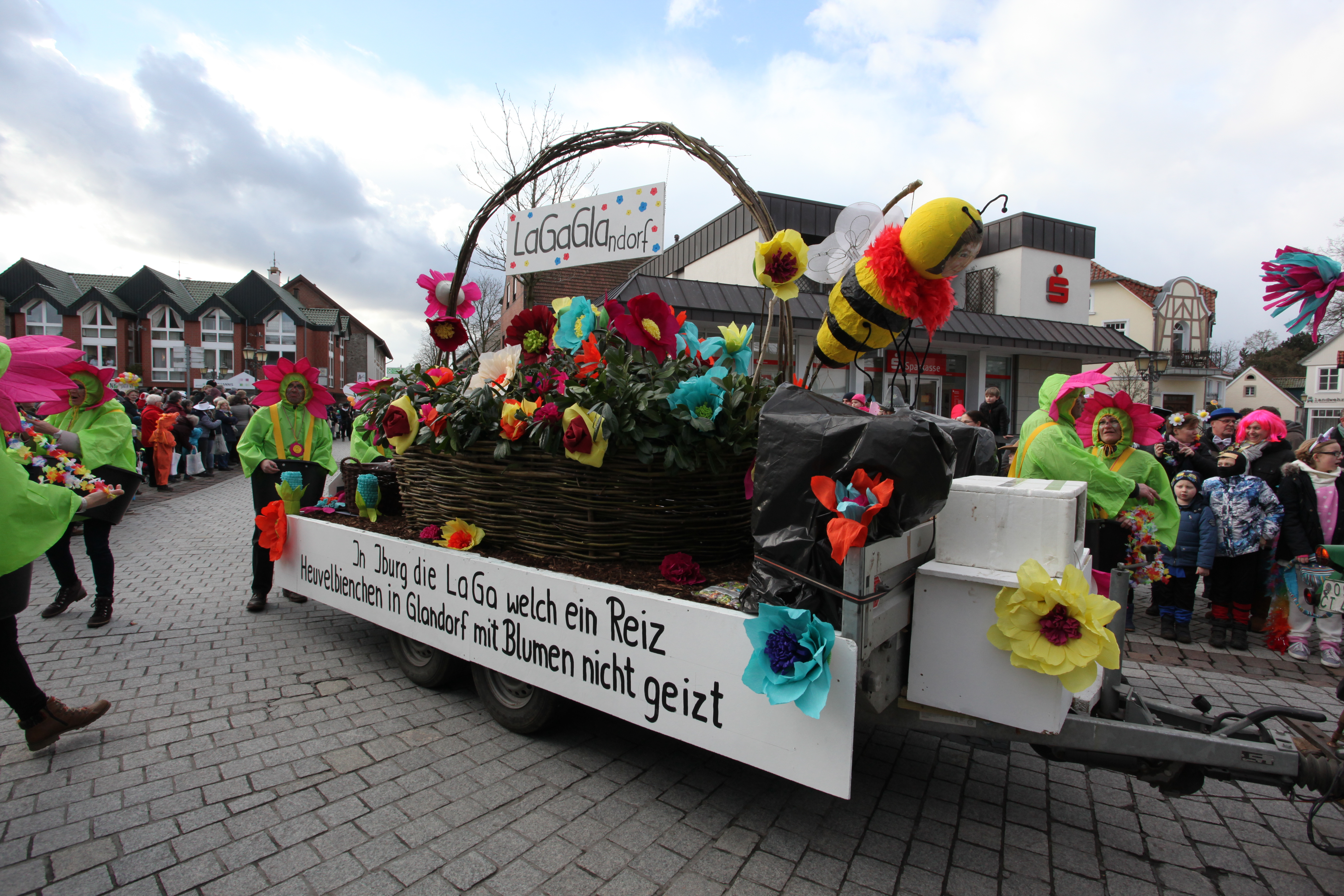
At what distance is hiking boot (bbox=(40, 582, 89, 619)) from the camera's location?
4.77 m

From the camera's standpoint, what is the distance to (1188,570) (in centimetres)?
503

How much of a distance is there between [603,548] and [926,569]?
1303 millimetres

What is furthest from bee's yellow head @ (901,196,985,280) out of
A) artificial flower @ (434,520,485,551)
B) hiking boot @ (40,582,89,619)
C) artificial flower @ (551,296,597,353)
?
hiking boot @ (40,582,89,619)

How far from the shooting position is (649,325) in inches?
113

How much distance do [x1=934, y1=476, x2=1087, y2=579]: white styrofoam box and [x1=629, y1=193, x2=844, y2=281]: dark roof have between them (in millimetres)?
11097

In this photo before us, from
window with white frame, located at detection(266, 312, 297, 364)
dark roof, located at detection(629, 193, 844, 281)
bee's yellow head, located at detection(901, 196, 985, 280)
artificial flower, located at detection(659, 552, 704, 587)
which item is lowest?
artificial flower, located at detection(659, 552, 704, 587)

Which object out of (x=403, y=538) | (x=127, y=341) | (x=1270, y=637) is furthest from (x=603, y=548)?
(x=127, y=341)

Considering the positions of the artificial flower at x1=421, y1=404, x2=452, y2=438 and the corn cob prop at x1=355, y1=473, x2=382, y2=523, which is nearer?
the artificial flower at x1=421, y1=404, x2=452, y2=438

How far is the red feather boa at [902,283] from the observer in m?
2.16

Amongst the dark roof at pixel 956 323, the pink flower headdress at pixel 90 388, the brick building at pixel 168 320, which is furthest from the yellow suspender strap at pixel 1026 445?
the brick building at pixel 168 320

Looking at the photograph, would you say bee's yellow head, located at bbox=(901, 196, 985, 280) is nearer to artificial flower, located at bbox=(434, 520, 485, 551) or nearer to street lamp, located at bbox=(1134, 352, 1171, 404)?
artificial flower, located at bbox=(434, 520, 485, 551)

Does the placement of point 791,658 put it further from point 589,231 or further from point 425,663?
point 589,231

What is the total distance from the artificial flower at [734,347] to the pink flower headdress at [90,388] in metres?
4.17

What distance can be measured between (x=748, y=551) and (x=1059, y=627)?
153 centimetres
